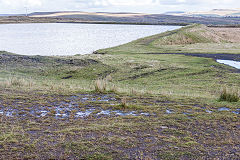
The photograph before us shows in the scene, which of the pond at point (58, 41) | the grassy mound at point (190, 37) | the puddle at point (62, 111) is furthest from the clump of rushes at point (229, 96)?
the grassy mound at point (190, 37)

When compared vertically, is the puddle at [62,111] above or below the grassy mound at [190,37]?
above

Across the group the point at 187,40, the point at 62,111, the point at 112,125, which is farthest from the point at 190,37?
the point at 112,125

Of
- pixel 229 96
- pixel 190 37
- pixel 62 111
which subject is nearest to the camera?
pixel 62 111

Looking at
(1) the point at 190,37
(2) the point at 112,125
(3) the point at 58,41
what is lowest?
(3) the point at 58,41

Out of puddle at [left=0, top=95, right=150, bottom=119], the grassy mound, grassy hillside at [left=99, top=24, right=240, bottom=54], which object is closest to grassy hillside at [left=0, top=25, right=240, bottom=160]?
puddle at [left=0, top=95, right=150, bottom=119]

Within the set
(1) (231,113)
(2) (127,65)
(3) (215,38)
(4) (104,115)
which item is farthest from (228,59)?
(3) (215,38)

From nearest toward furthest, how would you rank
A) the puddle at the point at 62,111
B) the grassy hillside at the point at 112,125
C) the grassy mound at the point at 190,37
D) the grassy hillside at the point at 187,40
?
1. the grassy hillside at the point at 112,125
2. the puddle at the point at 62,111
3. the grassy hillside at the point at 187,40
4. the grassy mound at the point at 190,37

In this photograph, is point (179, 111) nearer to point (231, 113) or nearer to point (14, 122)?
point (231, 113)

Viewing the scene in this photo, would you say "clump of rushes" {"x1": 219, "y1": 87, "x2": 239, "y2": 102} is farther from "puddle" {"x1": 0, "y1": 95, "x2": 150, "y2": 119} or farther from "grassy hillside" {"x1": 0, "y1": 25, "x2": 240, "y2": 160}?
"puddle" {"x1": 0, "y1": 95, "x2": 150, "y2": 119}

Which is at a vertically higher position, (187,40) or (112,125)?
(112,125)

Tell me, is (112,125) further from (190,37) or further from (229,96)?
(190,37)

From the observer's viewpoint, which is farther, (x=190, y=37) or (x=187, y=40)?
(x=190, y=37)

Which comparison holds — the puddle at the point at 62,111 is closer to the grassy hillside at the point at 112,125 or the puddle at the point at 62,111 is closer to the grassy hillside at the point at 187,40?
the grassy hillside at the point at 112,125

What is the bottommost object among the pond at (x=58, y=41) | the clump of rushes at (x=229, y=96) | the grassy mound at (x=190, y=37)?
the pond at (x=58, y=41)
